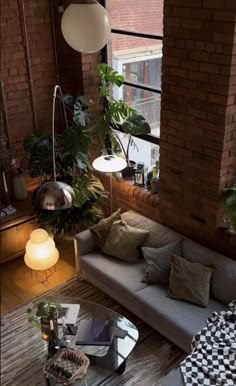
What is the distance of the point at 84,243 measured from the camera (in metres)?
4.02

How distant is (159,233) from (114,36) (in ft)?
6.31

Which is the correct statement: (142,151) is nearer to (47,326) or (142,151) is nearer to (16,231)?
(16,231)

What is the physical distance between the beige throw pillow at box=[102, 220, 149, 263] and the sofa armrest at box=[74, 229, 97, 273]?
0.51ft

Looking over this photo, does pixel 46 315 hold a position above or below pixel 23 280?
above

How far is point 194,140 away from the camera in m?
3.51

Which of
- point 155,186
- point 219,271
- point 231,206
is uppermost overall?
point 231,206

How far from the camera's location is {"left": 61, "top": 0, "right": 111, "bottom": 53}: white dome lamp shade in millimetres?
2541

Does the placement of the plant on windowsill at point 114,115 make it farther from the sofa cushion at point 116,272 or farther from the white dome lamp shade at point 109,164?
the sofa cushion at point 116,272

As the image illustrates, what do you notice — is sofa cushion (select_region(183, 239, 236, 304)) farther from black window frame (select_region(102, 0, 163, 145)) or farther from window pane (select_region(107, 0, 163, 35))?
window pane (select_region(107, 0, 163, 35))

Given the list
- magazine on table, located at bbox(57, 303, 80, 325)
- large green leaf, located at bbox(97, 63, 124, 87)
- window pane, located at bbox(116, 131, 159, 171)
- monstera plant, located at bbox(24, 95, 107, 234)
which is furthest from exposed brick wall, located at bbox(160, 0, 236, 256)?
magazine on table, located at bbox(57, 303, 80, 325)

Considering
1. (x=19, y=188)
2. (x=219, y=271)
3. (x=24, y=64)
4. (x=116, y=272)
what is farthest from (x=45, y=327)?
(x=24, y=64)

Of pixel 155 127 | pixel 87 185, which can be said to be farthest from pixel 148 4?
pixel 87 185

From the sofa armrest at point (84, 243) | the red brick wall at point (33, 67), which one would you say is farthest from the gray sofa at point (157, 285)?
the red brick wall at point (33, 67)

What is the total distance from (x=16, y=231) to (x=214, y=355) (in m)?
2.31
